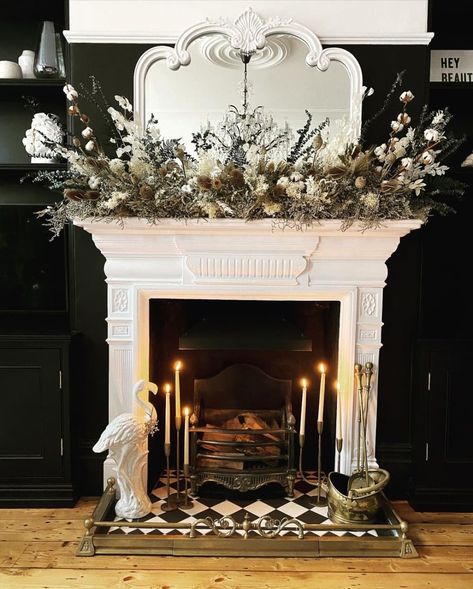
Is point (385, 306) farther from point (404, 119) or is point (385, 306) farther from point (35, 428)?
point (35, 428)

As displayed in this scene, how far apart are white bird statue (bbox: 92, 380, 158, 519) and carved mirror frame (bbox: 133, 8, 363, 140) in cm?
149

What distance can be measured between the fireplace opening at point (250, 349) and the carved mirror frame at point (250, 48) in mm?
1002

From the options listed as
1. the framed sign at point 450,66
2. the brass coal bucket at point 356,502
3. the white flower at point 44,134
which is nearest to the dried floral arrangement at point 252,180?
the white flower at point 44,134

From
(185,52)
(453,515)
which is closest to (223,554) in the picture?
(453,515)

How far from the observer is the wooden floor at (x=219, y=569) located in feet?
7.16

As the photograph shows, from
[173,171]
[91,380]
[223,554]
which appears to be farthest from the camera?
[91,380]

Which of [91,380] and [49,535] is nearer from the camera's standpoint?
[49,535]

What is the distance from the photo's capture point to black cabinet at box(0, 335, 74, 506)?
2.78m

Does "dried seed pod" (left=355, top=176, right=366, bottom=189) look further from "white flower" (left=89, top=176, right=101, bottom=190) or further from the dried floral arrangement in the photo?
"white flower" (left=89, top=176, right=101, bottom=190)

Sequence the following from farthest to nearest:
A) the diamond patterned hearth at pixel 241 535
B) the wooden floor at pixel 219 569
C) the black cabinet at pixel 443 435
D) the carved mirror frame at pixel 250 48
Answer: the black cabinet at pixel 443 435, the carved mirror frame at pixel 250 48, the diamond patterned hearth at pixel 241 535, the wooden floor at pixel 219 569

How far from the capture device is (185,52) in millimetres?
2734

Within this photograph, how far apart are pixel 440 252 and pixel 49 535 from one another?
2416mm

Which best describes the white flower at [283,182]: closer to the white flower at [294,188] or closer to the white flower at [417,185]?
the white flower at [294,188]

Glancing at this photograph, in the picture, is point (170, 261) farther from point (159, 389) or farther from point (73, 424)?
point (73, 424)
